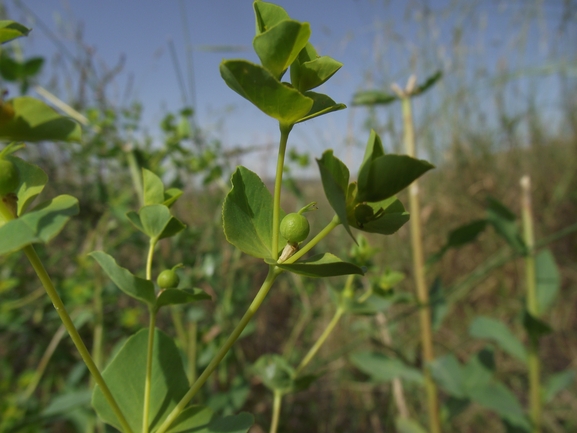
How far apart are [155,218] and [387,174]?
0.65 feet

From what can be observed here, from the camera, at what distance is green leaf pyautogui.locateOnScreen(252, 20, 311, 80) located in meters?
0.26

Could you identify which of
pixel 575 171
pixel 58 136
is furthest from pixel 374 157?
pixel 575 171

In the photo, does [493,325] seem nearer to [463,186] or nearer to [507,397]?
[507,397]

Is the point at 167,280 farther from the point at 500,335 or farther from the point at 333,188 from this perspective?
the point at 500,335

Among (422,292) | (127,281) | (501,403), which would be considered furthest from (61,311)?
(501,403)

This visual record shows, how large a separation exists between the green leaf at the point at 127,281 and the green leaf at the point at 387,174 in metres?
0.19

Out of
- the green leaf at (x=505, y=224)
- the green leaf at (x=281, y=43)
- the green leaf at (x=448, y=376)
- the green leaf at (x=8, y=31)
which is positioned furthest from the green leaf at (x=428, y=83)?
the green leaf at (x=8, y=31)

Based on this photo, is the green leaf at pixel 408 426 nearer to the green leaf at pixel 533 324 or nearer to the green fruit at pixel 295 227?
the green leaf at pixel 533 324

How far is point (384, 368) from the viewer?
975 mm

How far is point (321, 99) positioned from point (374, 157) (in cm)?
6

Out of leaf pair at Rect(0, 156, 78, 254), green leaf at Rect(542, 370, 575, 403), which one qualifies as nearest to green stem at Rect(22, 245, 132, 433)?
leaf pair at Rect(0, 156, 78, 254)

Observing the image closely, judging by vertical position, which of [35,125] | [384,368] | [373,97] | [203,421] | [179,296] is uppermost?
[373,97]

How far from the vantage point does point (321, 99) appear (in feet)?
1.00

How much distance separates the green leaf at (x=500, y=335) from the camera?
0.96 metres
